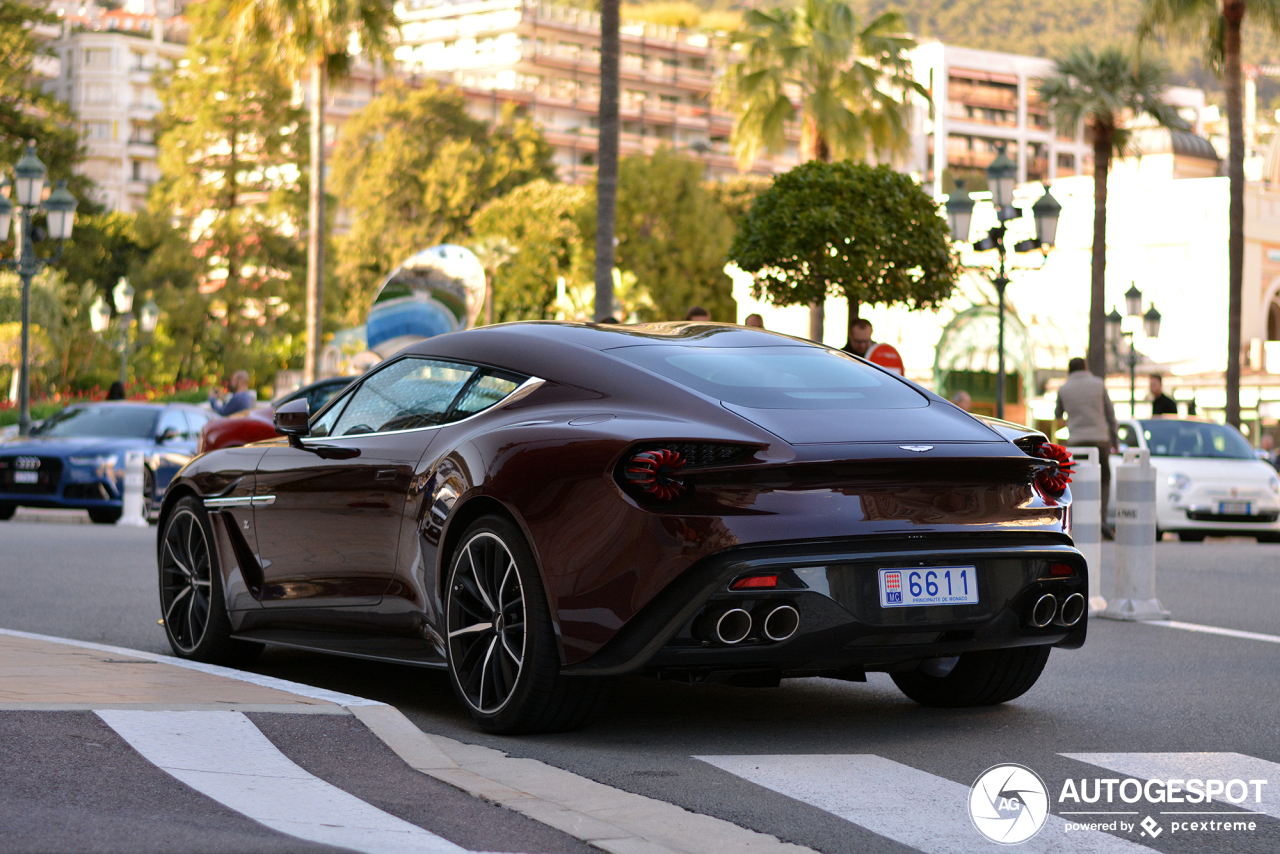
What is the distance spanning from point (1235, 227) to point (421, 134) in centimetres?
4877

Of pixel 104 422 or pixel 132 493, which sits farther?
pixel 104 422

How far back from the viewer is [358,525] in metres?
6.57

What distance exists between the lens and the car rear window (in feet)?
19.4

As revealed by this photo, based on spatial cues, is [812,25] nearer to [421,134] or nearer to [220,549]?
[220,549]

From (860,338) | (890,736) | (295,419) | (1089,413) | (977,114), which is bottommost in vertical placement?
(890,736)

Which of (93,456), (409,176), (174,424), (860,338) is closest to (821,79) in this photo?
(174,424)

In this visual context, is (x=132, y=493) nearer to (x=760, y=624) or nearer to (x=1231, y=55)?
(x=760, y=624)

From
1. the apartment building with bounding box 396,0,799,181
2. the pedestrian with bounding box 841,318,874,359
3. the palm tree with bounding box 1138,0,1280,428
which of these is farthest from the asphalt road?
the apartment building with bounding box 396,0,799,181

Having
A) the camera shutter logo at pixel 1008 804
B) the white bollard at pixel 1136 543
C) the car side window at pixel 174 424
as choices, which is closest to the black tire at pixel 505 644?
the camera shutter logo at pixel 1008 804

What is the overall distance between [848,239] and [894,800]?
68.3ft

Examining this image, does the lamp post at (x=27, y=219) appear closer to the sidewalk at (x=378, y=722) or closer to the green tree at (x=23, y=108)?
the sidewalk at (x=378, y=722)

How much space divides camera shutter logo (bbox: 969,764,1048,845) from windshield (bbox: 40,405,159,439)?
1742 centimetres

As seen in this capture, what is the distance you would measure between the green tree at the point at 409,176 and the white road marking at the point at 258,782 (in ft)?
222

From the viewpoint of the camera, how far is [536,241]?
229 feet
